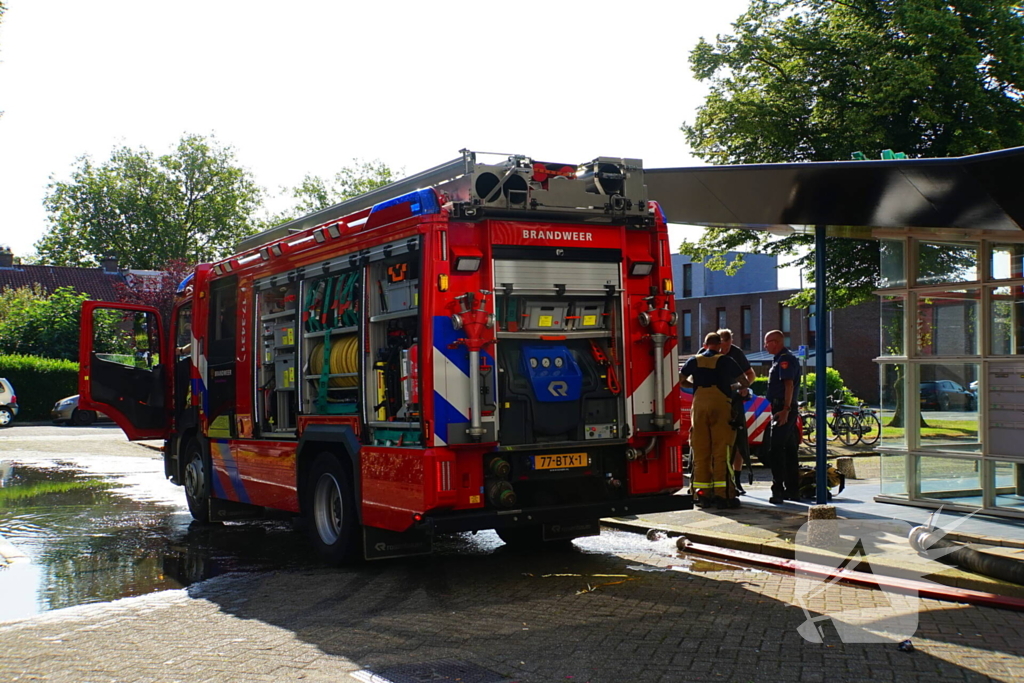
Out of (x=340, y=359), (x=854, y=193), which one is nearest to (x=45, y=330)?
(x=340, y=359)

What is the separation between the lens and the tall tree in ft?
73.3

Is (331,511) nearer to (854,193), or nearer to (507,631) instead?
(507,631)

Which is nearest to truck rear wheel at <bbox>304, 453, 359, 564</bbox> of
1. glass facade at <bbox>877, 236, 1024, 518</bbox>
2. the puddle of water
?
the puddle of water

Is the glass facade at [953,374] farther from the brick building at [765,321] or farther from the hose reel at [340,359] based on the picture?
the brick building at [765,321]

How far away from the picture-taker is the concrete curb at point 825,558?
280 inches

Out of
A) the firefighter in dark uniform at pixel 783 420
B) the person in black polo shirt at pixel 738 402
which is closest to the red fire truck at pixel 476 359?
A: the person in black polo shirt at pixel 738 402

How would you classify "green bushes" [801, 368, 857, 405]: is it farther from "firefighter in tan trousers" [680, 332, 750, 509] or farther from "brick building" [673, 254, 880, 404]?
"firefighter in tan trousers" [680, 332, 750, 509]

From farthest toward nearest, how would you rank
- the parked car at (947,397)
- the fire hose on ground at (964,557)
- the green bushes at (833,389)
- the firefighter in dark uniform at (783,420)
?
the green bushes at (833,389)
the firefighter in dark uniform at (783,420)
the parked car at (947,397)
the fire hose on ground at (964,557)

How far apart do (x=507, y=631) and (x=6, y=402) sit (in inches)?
1294

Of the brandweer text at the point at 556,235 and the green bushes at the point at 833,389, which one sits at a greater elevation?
the brandweer text at the point at 556,235

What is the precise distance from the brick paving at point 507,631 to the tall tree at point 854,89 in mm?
15844

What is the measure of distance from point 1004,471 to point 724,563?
310cm

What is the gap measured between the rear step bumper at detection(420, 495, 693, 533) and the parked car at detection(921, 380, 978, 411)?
3453 millimetres

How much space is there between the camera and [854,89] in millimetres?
23594
